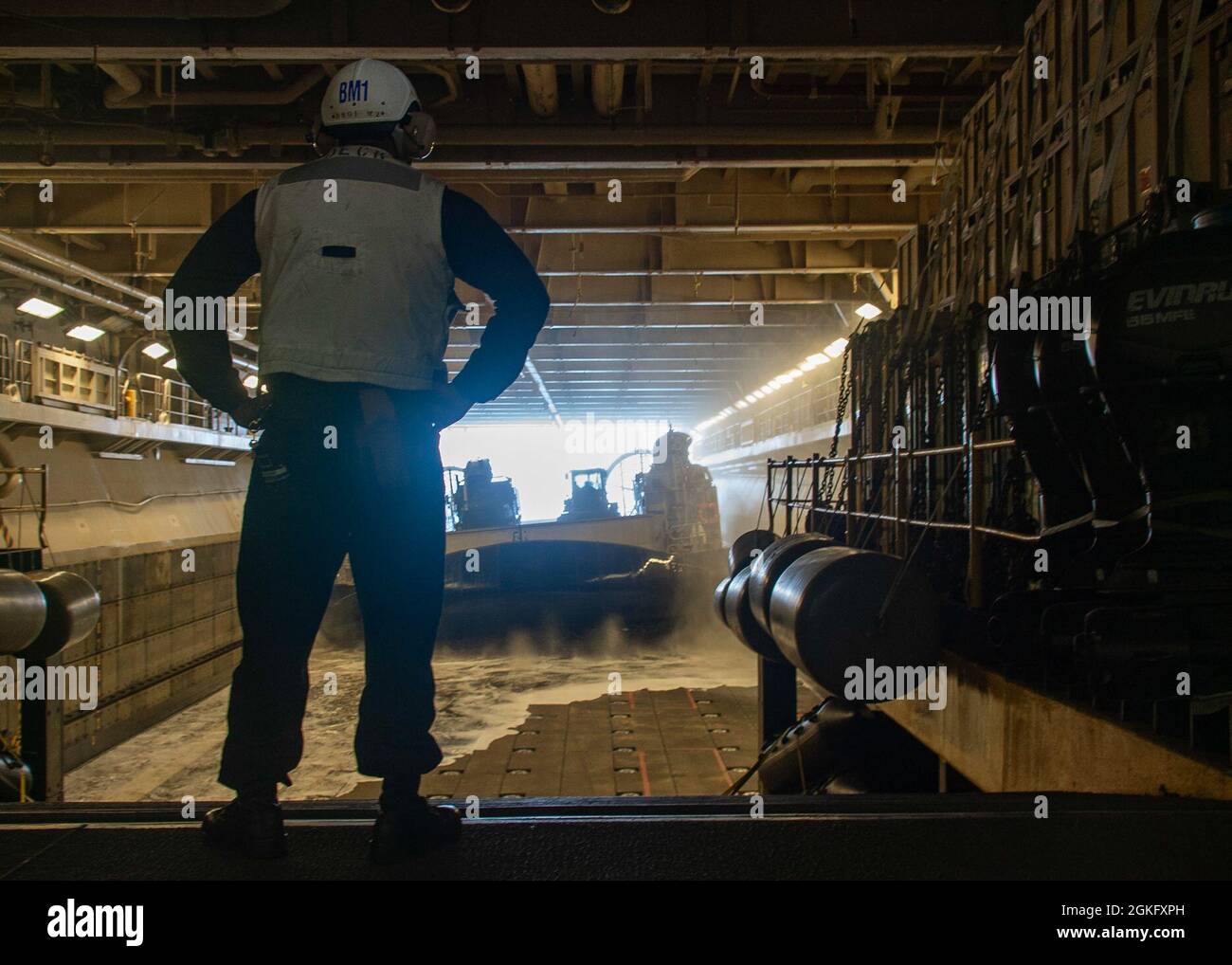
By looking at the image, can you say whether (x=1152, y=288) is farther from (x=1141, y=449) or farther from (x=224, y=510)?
(x=224, y=510)

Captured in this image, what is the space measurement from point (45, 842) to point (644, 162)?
815 cm

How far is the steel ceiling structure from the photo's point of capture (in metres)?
7.11

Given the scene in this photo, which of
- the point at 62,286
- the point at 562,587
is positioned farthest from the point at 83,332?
the point at 562,587

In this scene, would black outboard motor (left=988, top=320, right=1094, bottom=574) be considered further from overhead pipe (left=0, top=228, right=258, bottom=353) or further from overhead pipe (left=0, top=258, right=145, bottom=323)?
overhead pipe (left=0, top=258, right=145, bottom=323)

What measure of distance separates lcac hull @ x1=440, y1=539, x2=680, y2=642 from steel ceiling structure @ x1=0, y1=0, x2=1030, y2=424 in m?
10.6

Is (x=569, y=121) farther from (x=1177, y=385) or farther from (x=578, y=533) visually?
(x=578, y=533)

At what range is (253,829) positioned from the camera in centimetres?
230

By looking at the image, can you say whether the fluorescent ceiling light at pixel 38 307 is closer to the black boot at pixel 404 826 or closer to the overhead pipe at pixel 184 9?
the overhead pipe at pixel 184 9

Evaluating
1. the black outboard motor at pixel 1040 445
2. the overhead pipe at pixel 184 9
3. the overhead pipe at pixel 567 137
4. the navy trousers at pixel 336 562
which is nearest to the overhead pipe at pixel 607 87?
the overhead pipe at pixel 567 137

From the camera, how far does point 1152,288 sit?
3.44 meters

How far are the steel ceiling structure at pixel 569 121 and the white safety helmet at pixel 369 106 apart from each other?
480 cm

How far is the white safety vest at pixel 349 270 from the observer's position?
2344mm

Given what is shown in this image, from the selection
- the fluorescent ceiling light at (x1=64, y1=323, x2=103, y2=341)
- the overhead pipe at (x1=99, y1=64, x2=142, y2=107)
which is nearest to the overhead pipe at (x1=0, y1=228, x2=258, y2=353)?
the fluorescent ceiling light at (x1=64, y1=323, x2=103, y2=341)

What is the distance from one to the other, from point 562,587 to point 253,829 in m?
23.3
